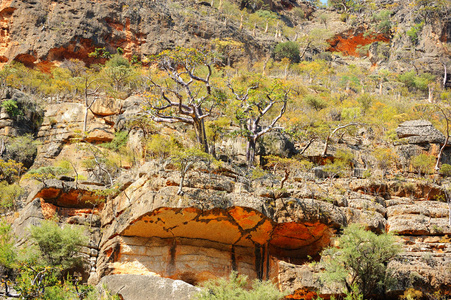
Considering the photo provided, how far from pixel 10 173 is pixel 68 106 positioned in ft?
21.9

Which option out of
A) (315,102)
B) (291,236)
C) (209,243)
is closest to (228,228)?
(209,243)

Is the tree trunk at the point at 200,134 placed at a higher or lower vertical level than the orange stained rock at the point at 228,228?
higher

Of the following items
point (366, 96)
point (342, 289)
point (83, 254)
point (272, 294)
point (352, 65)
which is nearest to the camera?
point (272, 294)

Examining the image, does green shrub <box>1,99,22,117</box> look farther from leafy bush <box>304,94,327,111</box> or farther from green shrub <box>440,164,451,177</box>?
green shrub <box>440,164,451,177</box>

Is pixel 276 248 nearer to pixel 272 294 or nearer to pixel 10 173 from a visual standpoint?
pixel 272 294

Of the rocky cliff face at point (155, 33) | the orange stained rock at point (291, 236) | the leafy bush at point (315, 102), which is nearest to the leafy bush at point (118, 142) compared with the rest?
the orange stained rock at point (291, 236)

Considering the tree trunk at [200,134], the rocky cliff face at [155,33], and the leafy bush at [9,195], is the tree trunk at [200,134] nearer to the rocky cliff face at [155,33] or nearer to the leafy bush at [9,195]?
the leafy bush at [9,195]

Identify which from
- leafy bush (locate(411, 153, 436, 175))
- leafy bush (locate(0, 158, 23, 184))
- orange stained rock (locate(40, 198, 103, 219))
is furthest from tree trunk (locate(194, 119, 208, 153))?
leafy bush (locate(411, 153, 436, 175))

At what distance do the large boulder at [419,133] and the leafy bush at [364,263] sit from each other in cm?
1313

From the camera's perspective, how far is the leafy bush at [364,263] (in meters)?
16.2

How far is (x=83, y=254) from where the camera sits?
18.8 meters

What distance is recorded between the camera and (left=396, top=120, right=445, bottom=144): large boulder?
2755 cm

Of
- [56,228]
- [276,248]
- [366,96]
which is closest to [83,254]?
[56,228]

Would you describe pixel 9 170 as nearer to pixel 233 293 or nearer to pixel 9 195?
pixel 9 195
